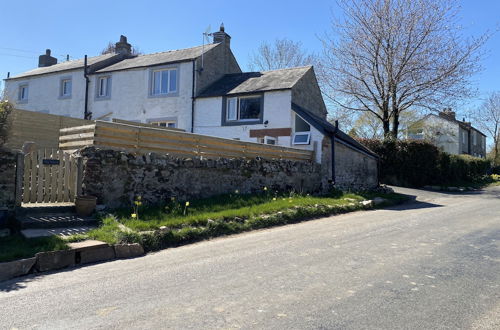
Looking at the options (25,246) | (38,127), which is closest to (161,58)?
(38,127)

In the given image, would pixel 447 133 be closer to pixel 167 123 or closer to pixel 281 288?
pixel 167 123

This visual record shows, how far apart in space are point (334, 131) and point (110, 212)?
37.7ft

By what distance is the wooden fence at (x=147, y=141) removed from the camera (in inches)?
396

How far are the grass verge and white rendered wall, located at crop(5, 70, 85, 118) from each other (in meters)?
17.2

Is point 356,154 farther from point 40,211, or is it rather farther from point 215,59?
point 40,211

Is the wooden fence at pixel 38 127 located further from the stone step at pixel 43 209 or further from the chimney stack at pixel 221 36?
Answer: the chimney stack at pixel 221 36

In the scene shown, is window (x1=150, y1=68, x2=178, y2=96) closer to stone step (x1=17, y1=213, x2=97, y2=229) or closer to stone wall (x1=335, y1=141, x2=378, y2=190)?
stone wall (x1=335, y1=141, x2=378, y2=190)

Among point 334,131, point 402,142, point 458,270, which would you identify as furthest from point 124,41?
point 458,270

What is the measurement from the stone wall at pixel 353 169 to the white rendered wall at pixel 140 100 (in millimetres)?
8558

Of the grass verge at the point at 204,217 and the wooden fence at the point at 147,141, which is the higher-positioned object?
the wooden fence at the point at 147,141

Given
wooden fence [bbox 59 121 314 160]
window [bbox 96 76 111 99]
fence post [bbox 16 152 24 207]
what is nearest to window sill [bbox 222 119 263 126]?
wooden fence [bbox 59 121 314 160]

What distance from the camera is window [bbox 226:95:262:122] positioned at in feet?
66.0

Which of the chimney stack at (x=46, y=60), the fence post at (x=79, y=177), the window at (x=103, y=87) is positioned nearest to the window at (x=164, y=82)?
the window at (x=103, y=87)

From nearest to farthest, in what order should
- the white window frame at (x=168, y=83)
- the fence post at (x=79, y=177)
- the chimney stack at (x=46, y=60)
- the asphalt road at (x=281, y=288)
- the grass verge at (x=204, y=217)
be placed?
the asphalt road at (x=281, y=288) → the grass verge at (x=204, y=217) → the fence post at (x=79, y=177) → the white window frame at (x=168, y=83) → the chimney stack at (x=46, y=60)
